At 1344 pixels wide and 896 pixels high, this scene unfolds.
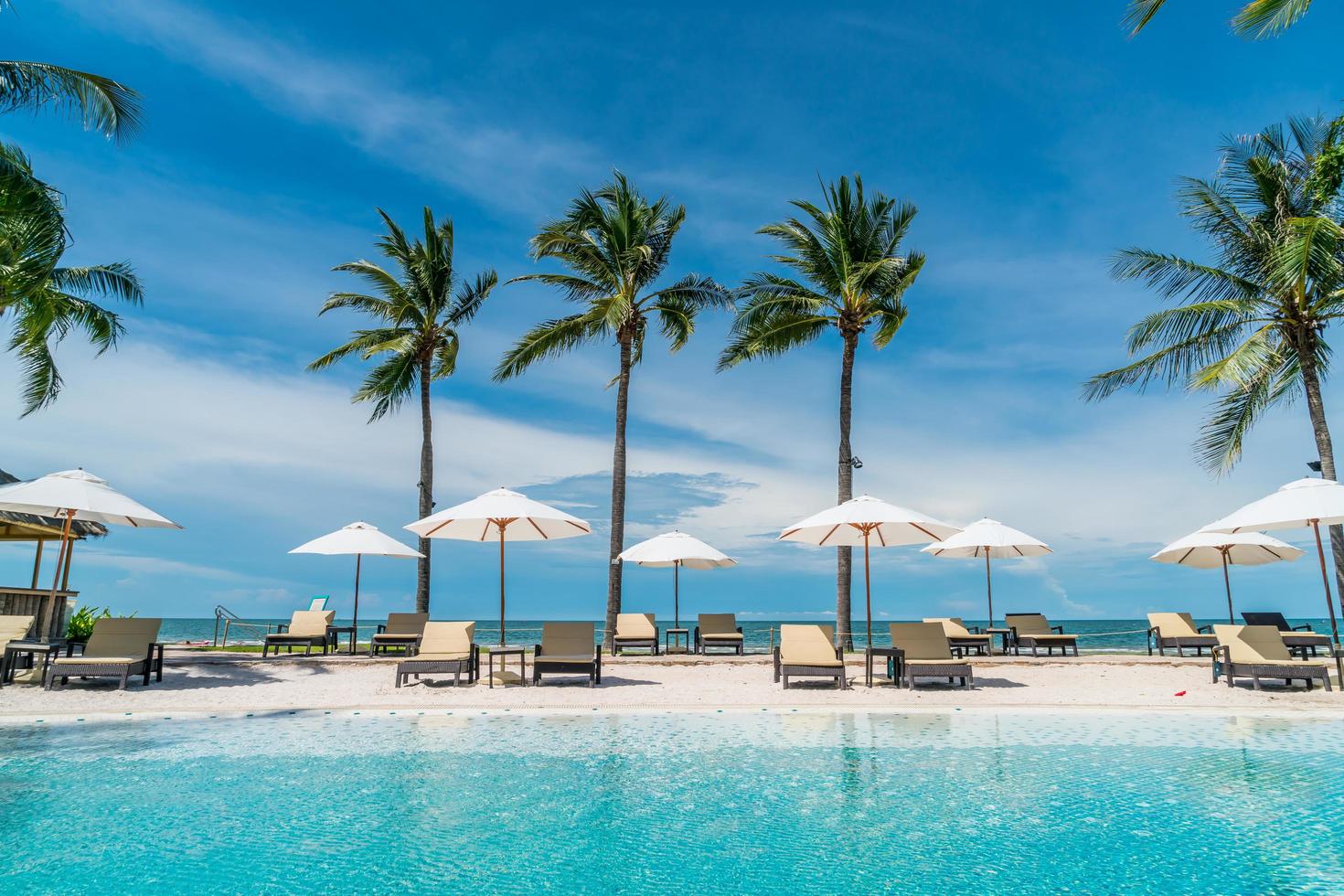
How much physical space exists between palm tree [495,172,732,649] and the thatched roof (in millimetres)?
8906

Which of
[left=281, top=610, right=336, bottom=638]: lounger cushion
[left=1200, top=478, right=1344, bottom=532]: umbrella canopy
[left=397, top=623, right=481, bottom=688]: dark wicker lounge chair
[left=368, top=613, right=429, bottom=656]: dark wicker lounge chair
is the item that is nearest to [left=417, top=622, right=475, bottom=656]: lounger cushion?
[left=397, top=623, right=481, bottom=688]: dark wicker lounge chair

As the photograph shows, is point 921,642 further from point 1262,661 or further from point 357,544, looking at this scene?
point 357,544

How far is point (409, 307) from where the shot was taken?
20422 mm

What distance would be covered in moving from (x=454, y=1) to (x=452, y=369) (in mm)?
9995

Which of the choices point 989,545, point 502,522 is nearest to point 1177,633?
point 989,545

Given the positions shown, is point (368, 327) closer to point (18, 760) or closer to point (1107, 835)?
point (18, 760)

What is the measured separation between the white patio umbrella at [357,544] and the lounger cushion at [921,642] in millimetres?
10389

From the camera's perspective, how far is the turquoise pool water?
4.29 meters

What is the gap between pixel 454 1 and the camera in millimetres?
13297

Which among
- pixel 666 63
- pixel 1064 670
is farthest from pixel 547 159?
pixel 1064 670

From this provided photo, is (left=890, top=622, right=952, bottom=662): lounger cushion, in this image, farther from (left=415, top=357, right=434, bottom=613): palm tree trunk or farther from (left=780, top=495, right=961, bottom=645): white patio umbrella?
(left=415, top=357, right=434, bottom=613): palm tree trunk

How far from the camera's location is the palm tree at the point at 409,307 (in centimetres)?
2048

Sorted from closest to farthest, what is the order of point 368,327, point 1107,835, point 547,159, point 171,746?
1. point 1107,835
2. point 171,746
3. point 547,159
4. point 368,327

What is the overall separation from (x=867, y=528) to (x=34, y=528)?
1643cm
